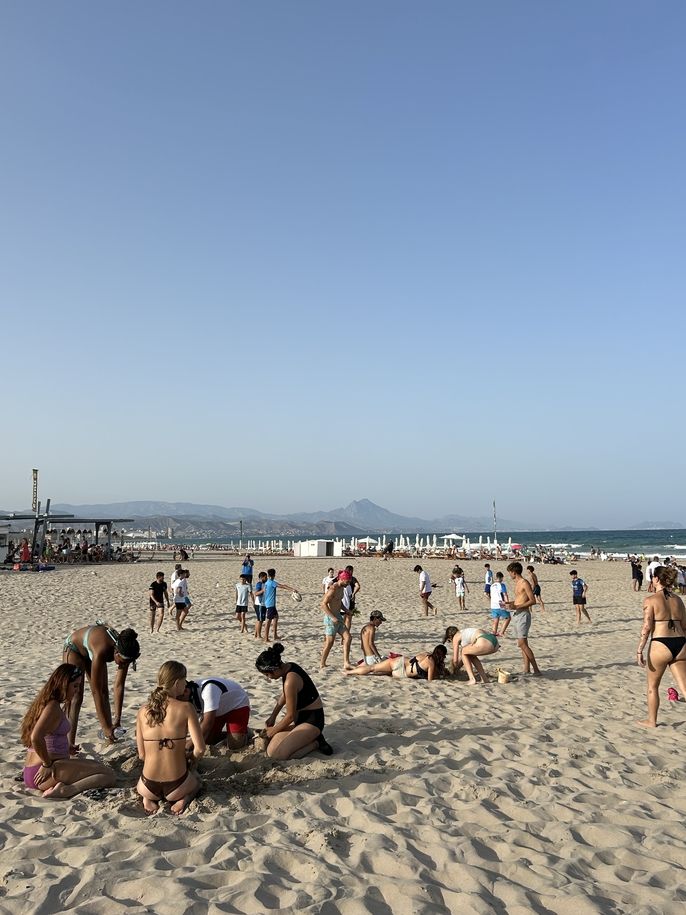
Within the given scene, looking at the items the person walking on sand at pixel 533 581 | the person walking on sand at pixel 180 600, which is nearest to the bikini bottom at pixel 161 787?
the person walking on sand at pixel 533 581

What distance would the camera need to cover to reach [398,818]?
426cm

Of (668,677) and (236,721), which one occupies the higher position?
(236,721)

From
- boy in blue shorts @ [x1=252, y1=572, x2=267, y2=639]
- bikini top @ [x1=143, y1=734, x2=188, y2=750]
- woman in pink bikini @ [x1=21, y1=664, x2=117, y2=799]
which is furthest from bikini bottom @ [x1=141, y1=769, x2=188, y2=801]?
boy in blue shorts @ [x1=252, y1=572, x2=267, y2=639]

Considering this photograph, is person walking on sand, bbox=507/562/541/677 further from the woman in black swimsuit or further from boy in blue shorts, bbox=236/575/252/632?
boy in blue shorts, bbox=236/575/252/632

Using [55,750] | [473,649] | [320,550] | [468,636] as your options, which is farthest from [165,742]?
[320,550]

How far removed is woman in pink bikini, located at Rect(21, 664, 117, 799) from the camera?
14.2 ft

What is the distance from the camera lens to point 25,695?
7.31 m

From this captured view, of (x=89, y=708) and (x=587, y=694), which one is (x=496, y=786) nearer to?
(x=587, y=694)

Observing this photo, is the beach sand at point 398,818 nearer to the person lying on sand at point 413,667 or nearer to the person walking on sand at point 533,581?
the person lying on sand at point 413,667

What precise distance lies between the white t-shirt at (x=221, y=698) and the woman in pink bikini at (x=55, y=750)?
0.92 m

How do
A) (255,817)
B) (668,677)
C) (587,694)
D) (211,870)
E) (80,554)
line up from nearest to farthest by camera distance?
(211,870)
(255,817)
(587,694)
(668,677)
(80,554)

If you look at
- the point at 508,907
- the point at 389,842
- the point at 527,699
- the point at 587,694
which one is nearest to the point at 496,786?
the point at 389,842

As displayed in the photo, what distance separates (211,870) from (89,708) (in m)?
3.77

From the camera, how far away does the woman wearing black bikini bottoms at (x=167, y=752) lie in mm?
4293
